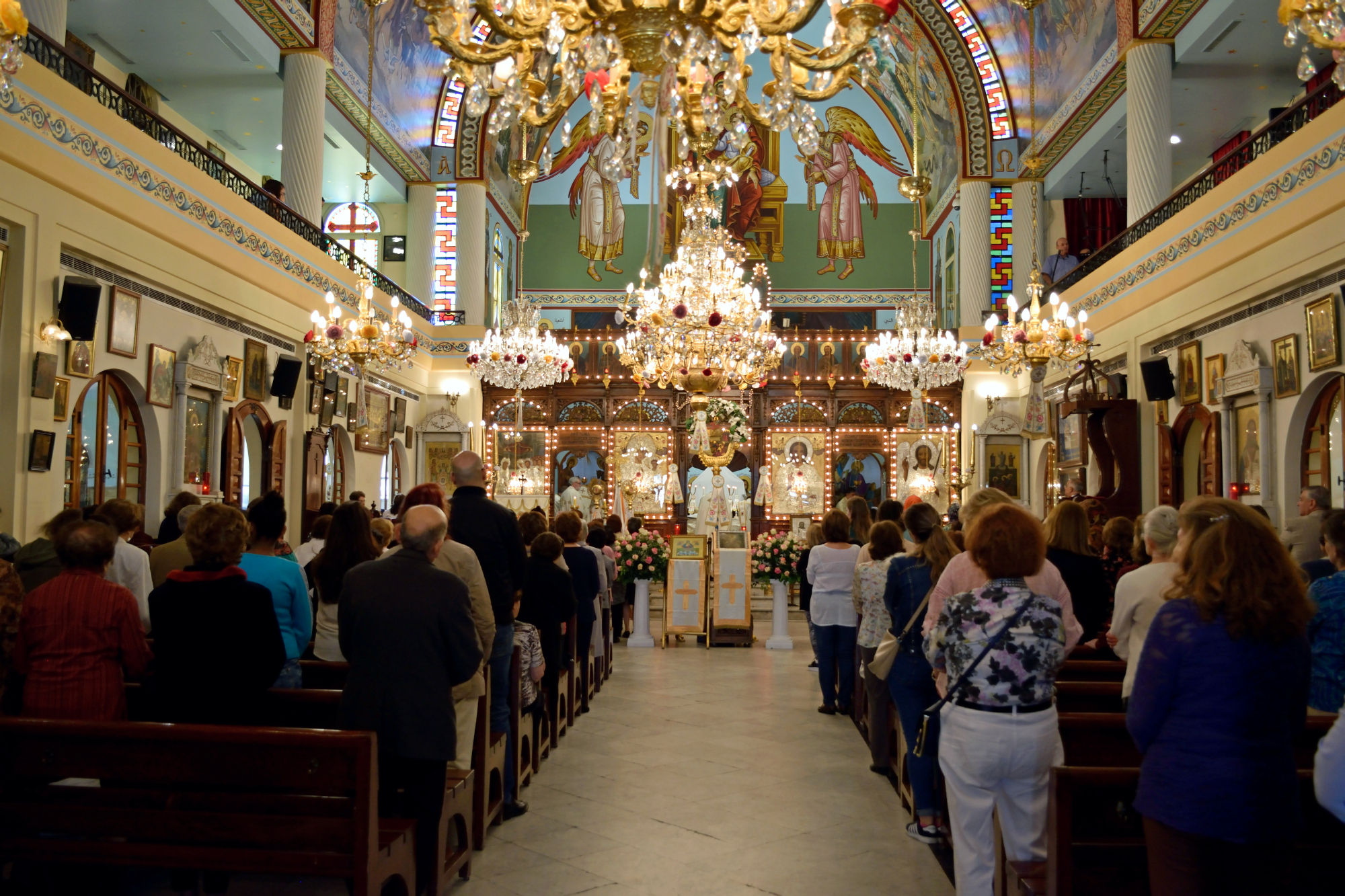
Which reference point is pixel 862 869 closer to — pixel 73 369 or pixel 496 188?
pixel 73 369

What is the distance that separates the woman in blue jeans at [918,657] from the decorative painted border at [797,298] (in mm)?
20044

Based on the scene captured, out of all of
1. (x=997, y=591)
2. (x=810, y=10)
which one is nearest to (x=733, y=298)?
(x=810, y=10)

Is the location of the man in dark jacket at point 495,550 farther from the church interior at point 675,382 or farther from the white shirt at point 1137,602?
the white shirt at point 1137,602

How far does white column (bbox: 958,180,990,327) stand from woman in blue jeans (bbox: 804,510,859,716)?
1324 centimetres

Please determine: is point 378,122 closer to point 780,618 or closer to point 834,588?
point 780,618

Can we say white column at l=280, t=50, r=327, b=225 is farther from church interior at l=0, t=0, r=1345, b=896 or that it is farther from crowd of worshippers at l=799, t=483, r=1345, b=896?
crowd of worshippers at l=799, t=483, r=1345, b=896

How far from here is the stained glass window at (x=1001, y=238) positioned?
69.1 feet

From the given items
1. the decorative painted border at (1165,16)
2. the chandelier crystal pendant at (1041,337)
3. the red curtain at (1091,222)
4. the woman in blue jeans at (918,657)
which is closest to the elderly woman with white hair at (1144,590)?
the woman in blue jeans at (918,657)

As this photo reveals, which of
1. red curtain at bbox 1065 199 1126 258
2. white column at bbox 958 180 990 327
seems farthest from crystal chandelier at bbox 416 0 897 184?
red curtain at bbox 1065 199 1126 258

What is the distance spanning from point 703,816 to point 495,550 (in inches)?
74.2

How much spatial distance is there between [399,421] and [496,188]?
22.3ft

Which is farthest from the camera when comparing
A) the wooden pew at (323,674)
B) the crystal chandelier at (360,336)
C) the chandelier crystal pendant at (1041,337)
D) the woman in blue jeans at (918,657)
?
the crystal chandelier at (360,336)

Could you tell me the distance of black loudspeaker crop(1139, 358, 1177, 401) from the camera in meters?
12.7

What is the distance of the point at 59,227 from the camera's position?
28.8 feet
